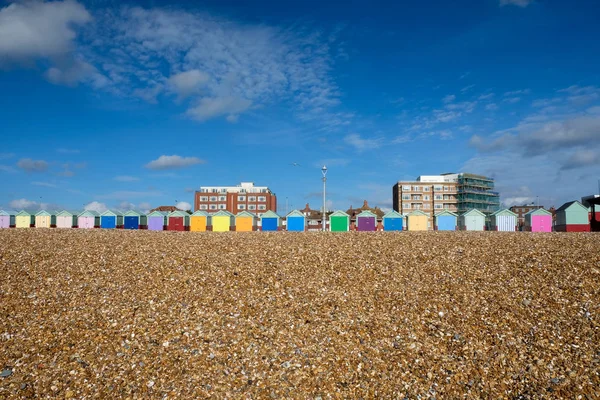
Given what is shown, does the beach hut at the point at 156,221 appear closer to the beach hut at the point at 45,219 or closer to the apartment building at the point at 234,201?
the beach hut at the point at 45,219

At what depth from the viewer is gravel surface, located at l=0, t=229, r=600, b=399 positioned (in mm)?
8469

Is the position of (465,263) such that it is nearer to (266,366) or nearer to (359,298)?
(359,298)

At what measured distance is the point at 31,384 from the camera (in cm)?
827

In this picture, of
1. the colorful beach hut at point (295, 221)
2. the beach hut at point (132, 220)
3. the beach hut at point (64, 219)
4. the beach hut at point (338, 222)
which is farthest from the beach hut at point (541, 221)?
the beach hut at point (64, 219)

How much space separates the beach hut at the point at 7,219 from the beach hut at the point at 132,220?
13.3 metres

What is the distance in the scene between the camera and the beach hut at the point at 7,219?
158 ft

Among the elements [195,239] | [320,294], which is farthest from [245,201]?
[320,294]

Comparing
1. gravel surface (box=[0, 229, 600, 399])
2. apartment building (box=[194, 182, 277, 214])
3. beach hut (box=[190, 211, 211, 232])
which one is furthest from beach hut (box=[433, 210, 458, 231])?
apartment building (box=[194, 182, 277, 214])

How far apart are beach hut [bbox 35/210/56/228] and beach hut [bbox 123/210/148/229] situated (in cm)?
863

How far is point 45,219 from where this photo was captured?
48938 mm

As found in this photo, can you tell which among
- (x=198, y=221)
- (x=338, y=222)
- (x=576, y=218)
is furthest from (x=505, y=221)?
(x=198, y=221)

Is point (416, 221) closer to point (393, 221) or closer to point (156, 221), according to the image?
point (393, 221)

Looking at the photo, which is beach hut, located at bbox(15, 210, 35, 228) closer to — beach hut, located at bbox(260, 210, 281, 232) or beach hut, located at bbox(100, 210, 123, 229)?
beach hut, located at bbox(100, 210, 123, 229)

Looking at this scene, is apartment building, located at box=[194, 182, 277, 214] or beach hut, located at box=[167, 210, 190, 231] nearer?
beach hut, located at box=[167, 210, 190, 231]
